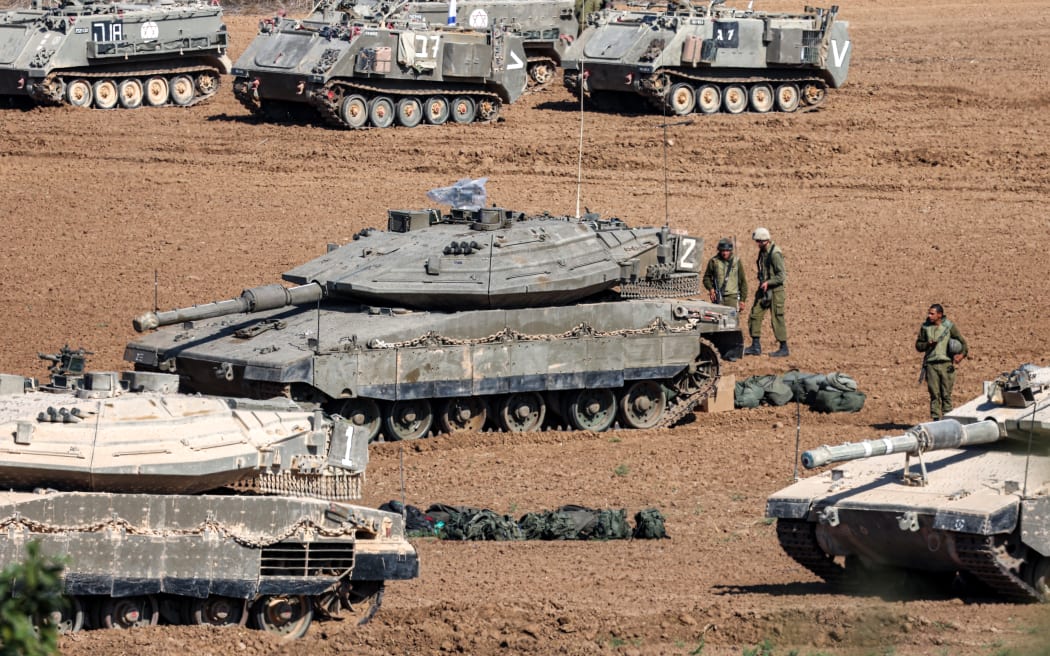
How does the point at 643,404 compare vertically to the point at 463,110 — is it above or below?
below

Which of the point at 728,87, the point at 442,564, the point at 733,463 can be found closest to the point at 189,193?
the point at 728,87

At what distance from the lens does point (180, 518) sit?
11.6m

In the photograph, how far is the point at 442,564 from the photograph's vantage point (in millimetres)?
13930

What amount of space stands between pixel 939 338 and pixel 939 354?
190mm

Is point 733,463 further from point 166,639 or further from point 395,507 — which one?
point 166,639

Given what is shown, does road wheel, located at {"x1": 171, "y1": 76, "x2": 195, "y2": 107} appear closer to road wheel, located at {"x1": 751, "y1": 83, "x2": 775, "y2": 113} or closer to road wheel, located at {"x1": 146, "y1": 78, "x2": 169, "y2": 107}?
road wheel, located at {"x1": 146, "y1": 78, "x2": 169, "y2": 107}

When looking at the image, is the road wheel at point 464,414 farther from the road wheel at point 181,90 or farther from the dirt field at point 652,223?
the road wheel at point 181,90

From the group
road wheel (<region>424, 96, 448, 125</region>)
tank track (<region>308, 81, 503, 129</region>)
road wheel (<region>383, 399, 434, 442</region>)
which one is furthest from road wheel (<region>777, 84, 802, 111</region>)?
road wheel (<region>383, 399, 434, 442</region>)

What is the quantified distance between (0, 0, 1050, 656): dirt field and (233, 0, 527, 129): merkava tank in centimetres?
63

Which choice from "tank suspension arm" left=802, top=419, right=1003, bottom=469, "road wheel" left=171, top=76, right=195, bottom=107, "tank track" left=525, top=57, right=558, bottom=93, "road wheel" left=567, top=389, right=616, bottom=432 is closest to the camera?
"tank suspension arm" left=802, top=419, right=1003, bottom=469

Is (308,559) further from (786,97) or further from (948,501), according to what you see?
(786,97)

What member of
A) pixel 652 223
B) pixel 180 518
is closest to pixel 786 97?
pixel 652 223

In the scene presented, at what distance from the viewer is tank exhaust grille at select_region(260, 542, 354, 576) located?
38.5ft

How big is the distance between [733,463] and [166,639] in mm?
7173
